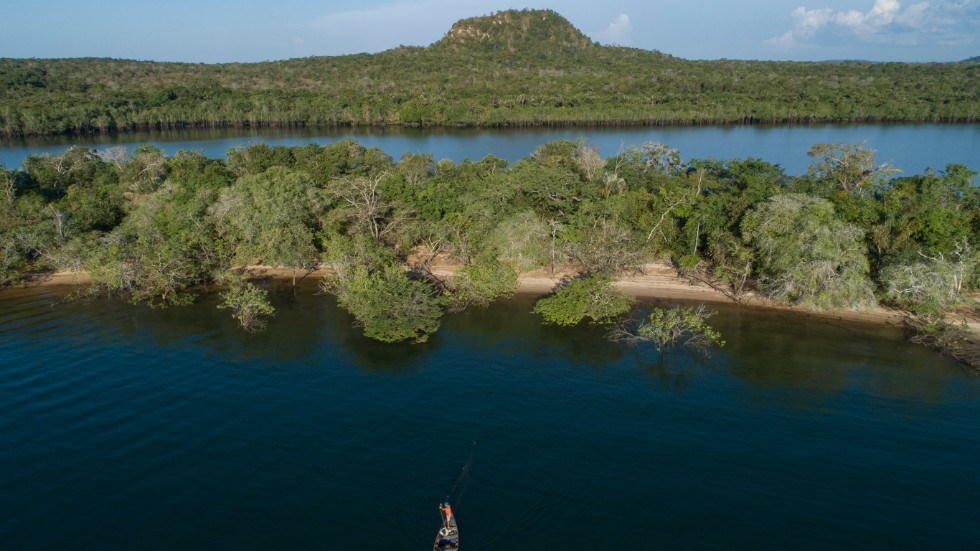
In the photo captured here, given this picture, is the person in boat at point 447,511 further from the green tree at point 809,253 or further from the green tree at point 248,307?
the green tree at point 809,253

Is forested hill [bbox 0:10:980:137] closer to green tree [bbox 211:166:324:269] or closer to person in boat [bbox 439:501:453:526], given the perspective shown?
green tree [bbox 211:166:324:269]

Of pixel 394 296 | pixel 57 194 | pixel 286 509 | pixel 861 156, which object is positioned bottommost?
pixel 286 509

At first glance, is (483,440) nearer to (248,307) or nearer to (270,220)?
(248,307)

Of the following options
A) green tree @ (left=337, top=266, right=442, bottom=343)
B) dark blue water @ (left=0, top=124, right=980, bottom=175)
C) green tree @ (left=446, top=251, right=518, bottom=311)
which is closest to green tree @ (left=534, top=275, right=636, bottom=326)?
green tree @ (left=446, top=251, right=518, bottom=311)

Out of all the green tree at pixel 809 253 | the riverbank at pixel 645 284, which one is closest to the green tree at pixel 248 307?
the riverbank at pixel 645 284

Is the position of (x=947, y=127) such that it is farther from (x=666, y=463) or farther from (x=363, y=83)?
(x=363, y=83)

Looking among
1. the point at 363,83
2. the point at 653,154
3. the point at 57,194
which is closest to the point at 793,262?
the point at 653,154
